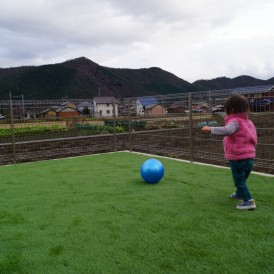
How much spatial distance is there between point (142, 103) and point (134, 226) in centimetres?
677

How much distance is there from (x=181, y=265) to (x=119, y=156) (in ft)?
22.4

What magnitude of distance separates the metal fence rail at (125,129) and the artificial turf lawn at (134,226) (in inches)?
89.5

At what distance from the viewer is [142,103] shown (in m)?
10.3

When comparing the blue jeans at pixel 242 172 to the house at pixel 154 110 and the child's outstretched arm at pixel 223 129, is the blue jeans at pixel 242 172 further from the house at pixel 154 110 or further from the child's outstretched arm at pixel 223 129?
the house at pixel 154 110

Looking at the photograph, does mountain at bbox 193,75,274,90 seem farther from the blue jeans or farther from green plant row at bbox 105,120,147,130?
the blue jeans

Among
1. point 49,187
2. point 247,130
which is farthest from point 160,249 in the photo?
point 49,187

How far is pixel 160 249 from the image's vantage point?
318cm

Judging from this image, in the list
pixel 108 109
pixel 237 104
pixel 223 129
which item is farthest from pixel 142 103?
pixel 223 129

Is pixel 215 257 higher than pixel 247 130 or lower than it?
lower

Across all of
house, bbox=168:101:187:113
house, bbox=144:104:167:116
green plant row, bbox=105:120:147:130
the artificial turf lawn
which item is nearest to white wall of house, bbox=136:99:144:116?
house, bbox=144:104:167:116

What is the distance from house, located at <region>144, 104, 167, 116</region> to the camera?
9.57m

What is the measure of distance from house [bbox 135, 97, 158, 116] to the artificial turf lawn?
144 inches

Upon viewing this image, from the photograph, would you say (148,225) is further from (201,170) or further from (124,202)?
(201,170)

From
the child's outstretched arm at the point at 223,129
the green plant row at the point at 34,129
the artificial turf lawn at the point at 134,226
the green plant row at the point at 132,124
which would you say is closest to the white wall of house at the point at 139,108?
the green plant row at the point at 132,124
